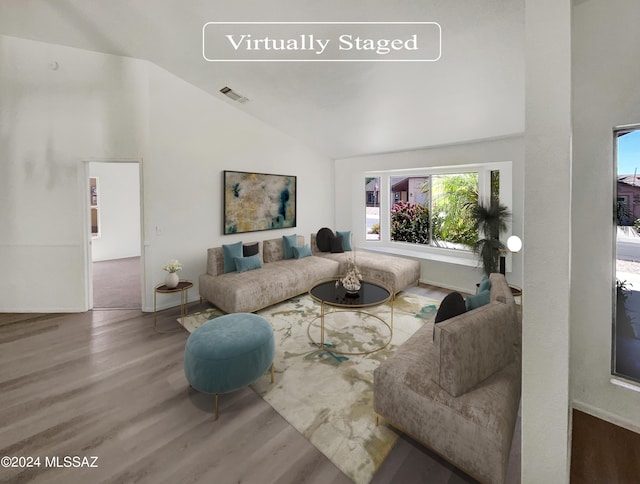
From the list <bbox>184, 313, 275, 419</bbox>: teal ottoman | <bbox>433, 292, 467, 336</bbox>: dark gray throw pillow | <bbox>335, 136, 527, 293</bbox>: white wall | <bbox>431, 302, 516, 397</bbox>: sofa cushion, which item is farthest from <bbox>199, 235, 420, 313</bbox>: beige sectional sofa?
<bbox>431, 302, 516, 397</bbox>: sofa cushion

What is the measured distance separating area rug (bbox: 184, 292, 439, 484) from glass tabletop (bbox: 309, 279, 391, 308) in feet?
1.52

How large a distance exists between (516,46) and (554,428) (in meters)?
2.70

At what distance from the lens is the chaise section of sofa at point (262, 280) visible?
12.9ft

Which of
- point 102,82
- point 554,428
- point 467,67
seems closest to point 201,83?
point 102,82

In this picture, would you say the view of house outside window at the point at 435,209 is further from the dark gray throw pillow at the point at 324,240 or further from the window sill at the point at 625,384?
the window sill at the point at 625,384

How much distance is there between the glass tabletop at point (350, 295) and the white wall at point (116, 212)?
6289 millimetres

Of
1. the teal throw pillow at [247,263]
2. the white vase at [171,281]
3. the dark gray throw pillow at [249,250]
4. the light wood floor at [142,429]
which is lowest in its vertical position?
the light wood floor at [142,429]

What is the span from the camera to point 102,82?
397 centimetres

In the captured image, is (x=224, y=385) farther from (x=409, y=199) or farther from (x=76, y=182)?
(x=409, y=199)

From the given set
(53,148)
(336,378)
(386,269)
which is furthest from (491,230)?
(53,148)

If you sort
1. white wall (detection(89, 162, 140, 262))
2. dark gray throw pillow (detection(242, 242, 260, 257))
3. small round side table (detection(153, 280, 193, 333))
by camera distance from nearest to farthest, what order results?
small round side table (detection(153, 280, 193, 333)) → dark gray throw pillow (detection(242, 242, 260, 257)) → white wall (detection(89, 162, 140, 262))

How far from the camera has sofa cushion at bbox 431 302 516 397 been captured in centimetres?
167

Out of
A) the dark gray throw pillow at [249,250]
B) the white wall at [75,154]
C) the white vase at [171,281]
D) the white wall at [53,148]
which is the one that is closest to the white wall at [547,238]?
the white vase at [171,281]

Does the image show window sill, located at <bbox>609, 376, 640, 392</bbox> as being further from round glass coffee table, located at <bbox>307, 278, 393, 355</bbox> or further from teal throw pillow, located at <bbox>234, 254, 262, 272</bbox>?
teal throw pillow, located at <bbox>234, 254, 262, 272</bbox>
